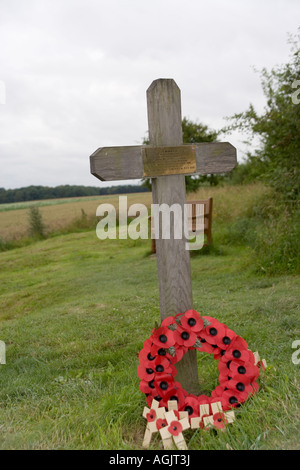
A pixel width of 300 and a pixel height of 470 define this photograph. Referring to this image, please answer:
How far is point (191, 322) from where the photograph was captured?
282 cm

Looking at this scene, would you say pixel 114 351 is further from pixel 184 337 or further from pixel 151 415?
pixel 151 415

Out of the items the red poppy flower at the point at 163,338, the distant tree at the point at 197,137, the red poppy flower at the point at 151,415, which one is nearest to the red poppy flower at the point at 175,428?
the red poppy flower at the point at 151,415

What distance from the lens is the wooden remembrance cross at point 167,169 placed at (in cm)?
283

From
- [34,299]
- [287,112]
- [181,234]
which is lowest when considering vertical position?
[34,299]

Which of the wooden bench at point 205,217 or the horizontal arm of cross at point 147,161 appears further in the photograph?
the wooden bench at point 205,217

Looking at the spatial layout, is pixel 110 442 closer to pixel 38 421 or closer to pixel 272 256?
pixel 38 421

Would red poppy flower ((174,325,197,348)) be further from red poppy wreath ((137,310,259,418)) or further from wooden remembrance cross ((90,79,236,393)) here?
wooden remembrance cross ((90,79,236,393))

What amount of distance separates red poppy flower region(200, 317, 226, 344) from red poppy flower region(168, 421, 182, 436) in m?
0.61

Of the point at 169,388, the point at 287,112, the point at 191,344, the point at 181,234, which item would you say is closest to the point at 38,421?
the point at 169,388

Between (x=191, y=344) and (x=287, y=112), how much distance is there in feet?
18.3

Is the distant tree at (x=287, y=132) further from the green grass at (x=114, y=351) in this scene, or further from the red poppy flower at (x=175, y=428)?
the red poppy flower at (x=175, y=428)

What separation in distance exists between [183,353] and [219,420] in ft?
1.56

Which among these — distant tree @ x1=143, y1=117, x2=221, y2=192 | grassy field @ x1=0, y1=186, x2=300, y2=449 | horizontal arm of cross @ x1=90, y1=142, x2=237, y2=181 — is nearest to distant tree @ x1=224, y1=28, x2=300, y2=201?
grassy field @ x1=0, y1=186, x2=300, y2=449

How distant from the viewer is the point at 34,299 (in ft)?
24.4
